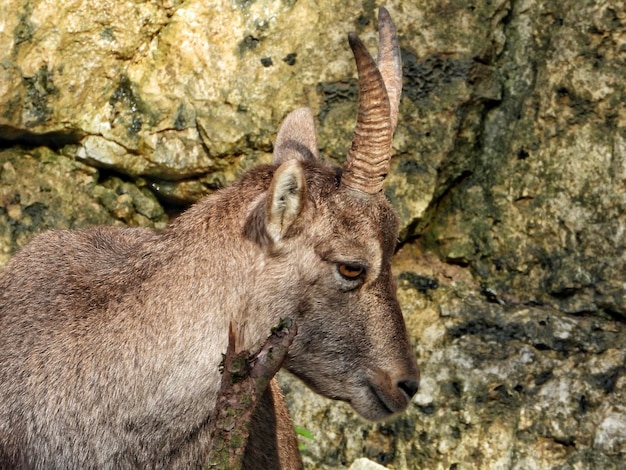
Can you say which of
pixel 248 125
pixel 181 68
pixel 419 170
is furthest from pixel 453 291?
pixel 181 68

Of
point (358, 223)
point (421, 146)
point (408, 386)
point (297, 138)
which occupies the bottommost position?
point (408, 386)

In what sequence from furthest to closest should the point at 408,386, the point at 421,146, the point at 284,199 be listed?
the point at 421,146
the point at 408,386
the point at 284,199

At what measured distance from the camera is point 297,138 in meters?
6.21

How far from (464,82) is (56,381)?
4011mm

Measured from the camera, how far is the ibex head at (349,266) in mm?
5086

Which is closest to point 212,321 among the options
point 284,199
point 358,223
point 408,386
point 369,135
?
point 284,199

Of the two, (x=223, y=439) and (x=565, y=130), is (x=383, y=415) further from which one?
(x=565, y=130)

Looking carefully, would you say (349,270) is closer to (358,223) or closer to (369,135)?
(358,223)

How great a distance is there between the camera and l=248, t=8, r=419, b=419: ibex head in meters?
5.09

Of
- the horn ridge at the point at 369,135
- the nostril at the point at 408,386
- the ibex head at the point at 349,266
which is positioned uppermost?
the horn ridge at the point at 369,135

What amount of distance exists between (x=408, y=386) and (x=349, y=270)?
2.36 feet

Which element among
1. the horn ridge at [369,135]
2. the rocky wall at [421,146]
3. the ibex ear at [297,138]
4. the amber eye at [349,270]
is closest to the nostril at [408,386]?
the amber eye at [349,270]

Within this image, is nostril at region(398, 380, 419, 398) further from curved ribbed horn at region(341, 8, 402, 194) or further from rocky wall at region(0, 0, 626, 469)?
rocky wall at region(0, 0, 626, 469)

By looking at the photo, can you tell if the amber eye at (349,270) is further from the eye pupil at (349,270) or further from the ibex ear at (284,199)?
the ibex ear at (284,199)
